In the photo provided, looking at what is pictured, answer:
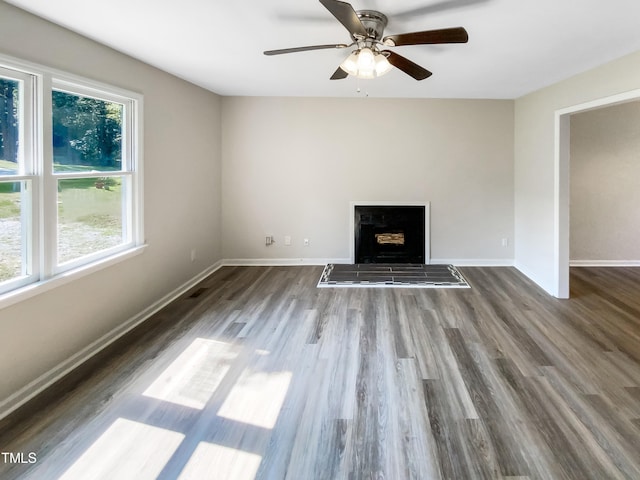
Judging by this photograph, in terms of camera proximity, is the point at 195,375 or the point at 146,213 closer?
the point at 195,375

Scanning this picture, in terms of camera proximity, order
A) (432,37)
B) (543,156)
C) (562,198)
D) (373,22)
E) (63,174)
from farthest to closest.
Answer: (543,156)
(562,198)
(63,174)
(373,22)
(432,37)

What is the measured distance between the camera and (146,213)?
377cm

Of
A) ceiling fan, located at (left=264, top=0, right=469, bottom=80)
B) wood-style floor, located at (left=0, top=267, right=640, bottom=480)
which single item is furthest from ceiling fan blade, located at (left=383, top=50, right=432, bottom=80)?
wood-style floor, located at (left=0, top=267, right=640, bottom=480)

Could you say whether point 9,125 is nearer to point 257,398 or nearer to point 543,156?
point 257,398

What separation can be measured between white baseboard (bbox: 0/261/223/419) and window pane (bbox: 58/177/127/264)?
2.29 ft

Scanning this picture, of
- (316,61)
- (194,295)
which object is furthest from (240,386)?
(316,61)

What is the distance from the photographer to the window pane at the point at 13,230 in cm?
236

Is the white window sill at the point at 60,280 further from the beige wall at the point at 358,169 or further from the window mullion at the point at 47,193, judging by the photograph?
the beige wall at the point at 358,169

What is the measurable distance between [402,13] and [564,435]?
8.61 feet

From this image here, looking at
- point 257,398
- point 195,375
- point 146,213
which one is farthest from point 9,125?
point 257,398

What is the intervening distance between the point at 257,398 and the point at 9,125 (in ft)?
7.40

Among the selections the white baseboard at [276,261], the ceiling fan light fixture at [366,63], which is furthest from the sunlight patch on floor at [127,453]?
the white baseboard at [276,261]

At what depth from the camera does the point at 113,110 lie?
11.2ft

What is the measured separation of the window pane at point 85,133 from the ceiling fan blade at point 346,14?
2.06 metres
